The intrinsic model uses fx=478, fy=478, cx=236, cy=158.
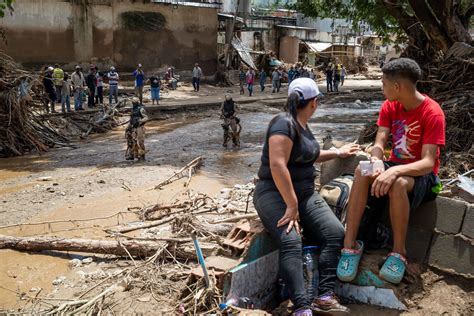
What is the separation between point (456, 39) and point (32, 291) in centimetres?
1090

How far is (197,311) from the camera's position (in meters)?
3.48

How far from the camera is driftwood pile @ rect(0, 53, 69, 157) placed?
39.5 feet

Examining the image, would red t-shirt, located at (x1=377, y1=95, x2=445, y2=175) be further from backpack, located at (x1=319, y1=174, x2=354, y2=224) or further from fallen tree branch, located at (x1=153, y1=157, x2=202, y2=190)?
fallen tree branch, located at (x1=153, y1=157, x2=202, y2=190)

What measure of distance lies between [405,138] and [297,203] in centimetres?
104

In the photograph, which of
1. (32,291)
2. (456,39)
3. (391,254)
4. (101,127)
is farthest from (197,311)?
(101,127)

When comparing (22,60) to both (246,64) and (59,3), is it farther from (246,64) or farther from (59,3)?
(246,64)

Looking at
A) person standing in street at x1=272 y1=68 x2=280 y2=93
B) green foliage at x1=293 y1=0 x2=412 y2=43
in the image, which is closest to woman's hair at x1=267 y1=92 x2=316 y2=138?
green foliage at x1=293 y1=0 x2=412 y2=43

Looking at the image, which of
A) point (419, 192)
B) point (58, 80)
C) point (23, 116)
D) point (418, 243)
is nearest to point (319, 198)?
point (419, 192)

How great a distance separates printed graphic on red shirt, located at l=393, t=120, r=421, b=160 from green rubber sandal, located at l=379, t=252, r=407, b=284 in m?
0.78

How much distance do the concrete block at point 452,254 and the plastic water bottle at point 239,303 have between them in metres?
1.51

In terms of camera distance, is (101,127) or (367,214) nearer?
(367,214)

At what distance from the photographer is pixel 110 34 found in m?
25.4

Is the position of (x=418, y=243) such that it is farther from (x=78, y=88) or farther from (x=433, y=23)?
(x=78, y=88)

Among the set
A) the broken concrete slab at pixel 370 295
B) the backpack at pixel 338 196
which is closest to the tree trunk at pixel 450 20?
the backpack at pixel 338 196
